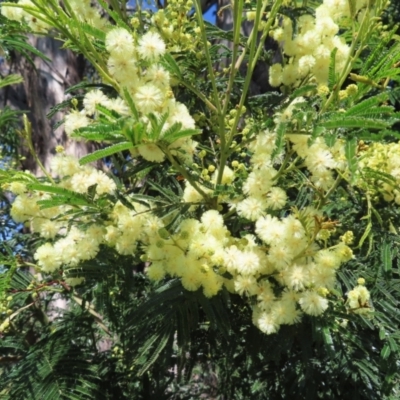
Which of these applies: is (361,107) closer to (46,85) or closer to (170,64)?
(170,64)

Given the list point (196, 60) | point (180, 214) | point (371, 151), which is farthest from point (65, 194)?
point (371, 151)

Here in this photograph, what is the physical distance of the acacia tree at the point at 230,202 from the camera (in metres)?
0.97

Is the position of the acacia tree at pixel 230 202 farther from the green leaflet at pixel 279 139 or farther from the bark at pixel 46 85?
the bark at pixel 46 85

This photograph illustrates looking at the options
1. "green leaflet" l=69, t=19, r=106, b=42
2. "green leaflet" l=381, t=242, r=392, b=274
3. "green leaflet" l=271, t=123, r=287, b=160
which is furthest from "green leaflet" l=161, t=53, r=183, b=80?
"green leaflet" l=381, t=242, r=392, b=274

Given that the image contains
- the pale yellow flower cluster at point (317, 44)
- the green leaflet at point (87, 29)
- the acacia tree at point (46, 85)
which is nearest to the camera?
the green leaflet at point (87, 29)

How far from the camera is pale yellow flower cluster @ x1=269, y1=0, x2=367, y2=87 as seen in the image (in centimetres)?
122

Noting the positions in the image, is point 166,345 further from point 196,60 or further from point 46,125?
point 46,125

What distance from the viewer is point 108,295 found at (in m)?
1.52

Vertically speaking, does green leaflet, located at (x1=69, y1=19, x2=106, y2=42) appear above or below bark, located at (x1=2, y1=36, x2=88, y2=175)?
above

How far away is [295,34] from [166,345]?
80cm

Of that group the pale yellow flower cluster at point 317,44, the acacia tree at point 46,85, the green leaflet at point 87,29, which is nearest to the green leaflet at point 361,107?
the pale yellow flower cluster at point 317,44

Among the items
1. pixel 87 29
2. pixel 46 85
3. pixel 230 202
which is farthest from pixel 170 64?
pixel 46 85

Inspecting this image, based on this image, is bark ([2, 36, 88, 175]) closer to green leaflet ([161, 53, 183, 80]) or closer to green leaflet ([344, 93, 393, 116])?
green leaflet ([161, 53, 183, 80])

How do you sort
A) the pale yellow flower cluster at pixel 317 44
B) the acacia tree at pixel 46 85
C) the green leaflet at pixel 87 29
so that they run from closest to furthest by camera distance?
the green leaflet at pixel 87 29
the pale yellow flower cluster at pixel 317 44
the acacia tree at pixel 46 85
